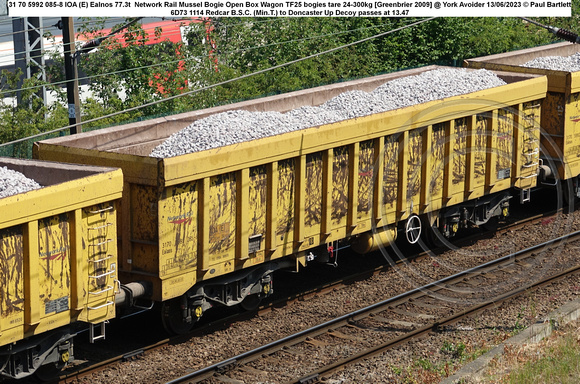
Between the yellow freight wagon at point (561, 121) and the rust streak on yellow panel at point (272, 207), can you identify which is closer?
the rust streak on yellow panel at point (272, 207)

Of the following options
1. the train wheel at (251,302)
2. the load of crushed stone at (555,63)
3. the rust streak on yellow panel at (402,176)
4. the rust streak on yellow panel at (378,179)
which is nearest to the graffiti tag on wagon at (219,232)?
the train wheel at (251,302)

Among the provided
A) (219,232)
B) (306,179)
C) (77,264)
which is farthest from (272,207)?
(77,264)

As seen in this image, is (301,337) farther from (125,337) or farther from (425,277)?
(425,277)

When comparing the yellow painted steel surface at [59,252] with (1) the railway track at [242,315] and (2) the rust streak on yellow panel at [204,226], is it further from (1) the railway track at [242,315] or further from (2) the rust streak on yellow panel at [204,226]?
(2) the rust streak on yellow panel at [204,226]

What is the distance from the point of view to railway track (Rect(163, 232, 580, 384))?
1120 cm

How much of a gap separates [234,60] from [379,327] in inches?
519

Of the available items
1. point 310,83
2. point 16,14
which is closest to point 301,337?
point 16,14

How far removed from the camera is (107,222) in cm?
1032

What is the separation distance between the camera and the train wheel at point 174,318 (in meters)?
12.0

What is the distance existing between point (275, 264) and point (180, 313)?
1.67m

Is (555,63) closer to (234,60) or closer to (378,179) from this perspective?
(378,179)

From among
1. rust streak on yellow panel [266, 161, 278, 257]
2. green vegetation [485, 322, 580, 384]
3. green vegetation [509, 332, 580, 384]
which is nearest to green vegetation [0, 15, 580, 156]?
rust streak on yellow panel [266, 161, 278, 257]

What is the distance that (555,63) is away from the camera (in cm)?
1989

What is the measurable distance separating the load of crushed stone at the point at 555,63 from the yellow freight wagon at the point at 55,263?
12.5m
